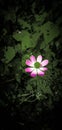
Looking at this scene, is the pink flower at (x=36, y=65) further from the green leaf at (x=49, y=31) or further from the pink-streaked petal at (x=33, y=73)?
the green leaf at (x=49, y=31)

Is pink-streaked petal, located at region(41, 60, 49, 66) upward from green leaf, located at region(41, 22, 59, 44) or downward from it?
downward

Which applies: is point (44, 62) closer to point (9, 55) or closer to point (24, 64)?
point (24, 64)

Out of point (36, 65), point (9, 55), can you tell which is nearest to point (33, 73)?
point (36, 65)

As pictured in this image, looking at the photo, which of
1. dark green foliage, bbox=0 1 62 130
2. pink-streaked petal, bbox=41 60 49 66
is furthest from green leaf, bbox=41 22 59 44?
pink-streaked petal, bbox=41 60 49 66

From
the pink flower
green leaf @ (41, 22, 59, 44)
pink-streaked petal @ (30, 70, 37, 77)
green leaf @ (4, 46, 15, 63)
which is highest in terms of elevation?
green leaf @ (41, 22, 59, 44)

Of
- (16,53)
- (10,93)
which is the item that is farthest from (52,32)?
(10,93)

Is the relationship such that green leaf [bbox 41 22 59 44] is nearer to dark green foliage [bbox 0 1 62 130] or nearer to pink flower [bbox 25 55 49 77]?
dark green foliage [bbox 0 1 62 130]

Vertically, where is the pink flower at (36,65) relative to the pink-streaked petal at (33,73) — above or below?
above

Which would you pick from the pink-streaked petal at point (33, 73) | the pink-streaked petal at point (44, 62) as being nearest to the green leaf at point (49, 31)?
the pink-streaked petal at point (44, 62)

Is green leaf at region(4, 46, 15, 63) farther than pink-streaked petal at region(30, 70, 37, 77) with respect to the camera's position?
Yes

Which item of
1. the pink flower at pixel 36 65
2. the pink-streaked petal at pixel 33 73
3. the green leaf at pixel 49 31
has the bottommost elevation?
the pink-streaked petal at pixel 33 73
